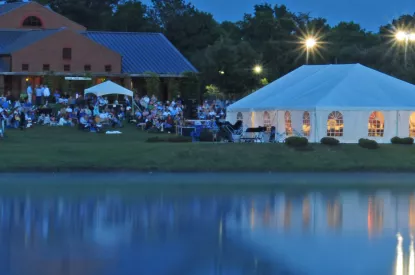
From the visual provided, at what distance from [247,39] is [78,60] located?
27.1m

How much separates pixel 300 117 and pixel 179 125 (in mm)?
7245

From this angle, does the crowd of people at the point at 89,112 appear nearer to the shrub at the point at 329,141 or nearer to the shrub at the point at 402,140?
the shrub at the point at 329,141

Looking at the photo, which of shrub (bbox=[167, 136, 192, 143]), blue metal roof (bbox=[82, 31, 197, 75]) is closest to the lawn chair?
shrub (bbox=[167, 136, 192, 143])

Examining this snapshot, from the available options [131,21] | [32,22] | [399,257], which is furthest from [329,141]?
[131,21]

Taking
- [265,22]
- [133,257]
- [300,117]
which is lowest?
[133,257]

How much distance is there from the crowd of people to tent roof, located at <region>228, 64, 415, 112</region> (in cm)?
429

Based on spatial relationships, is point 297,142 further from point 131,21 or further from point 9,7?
→ point 131,21

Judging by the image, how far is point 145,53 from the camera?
2744 inches

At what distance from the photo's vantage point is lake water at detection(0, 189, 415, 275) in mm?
14867

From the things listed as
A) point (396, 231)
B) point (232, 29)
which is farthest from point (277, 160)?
point (232, 29)

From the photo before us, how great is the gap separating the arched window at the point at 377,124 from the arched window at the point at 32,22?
139ft

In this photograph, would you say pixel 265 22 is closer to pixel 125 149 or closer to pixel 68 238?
pixel 125 149

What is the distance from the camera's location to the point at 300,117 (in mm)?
40875

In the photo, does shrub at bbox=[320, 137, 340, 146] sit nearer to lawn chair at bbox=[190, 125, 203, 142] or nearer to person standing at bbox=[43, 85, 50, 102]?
lawn chair at bbox=[190, 125, 203, 142]
